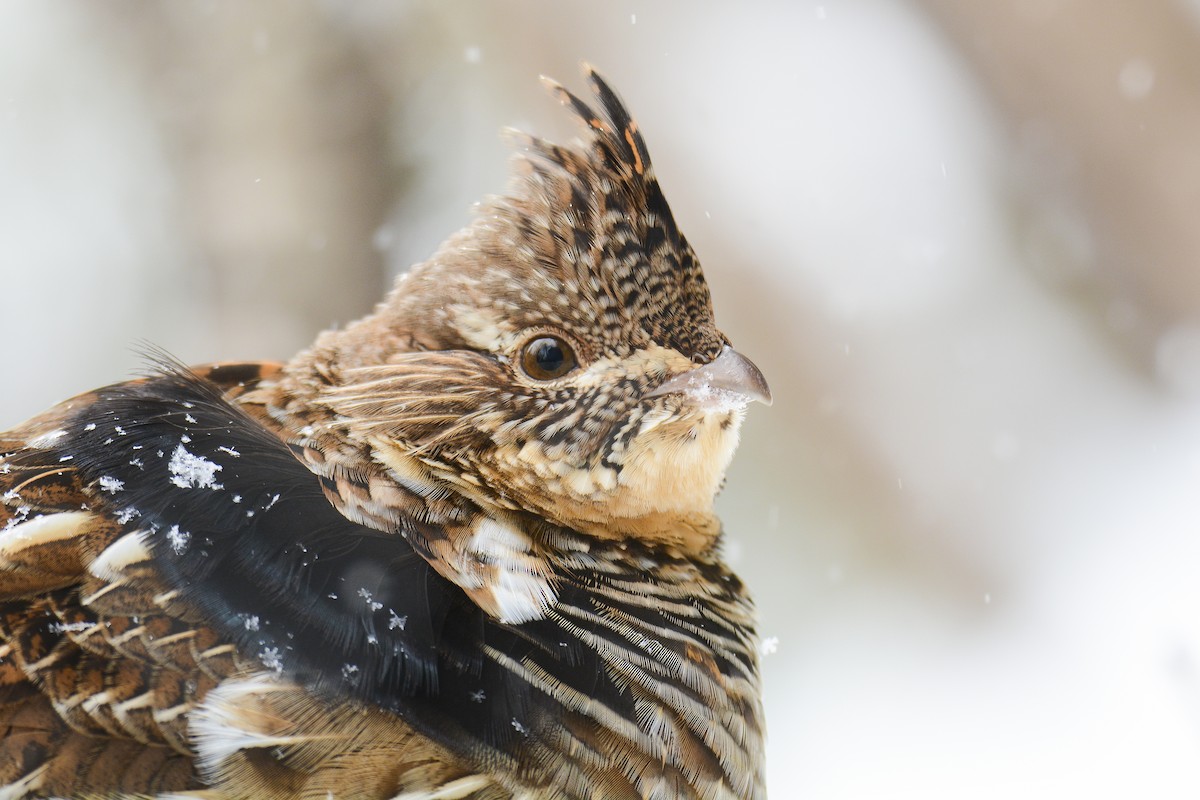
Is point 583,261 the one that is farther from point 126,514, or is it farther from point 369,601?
point 126,514

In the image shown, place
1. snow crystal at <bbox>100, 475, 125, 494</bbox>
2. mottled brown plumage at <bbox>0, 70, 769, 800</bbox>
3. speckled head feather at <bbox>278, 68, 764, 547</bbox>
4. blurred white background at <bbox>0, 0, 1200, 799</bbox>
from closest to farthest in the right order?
mottled brown plumage at <bbox>0, 70, 769, 800</bbox> < snow crystal at <bbox>100, 475, 125, 494</bbox> < speckled head feather at <bbox>278, 68, 764, 547</bbox> < blurred white background at <bbox>0, 0, 1200, 799</bbox>

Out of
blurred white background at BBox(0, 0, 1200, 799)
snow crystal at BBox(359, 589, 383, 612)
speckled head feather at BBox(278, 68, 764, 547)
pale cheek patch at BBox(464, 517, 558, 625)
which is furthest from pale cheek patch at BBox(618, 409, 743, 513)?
blurred white background at BBox(0, 0, 1200, 799)

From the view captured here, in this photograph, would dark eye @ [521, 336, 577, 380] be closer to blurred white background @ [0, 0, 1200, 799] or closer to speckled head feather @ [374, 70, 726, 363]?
speckled head feather @ [374, 70, 726, 363]

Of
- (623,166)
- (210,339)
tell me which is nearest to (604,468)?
(623,166)

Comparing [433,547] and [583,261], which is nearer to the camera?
[433,547]

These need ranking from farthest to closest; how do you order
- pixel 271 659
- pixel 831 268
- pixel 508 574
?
pixel 831 268
pixel 508 574
pixel 271 659

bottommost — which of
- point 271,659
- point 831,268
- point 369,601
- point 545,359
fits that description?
point 271,659

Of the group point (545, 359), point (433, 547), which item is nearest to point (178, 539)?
point (433, 547)

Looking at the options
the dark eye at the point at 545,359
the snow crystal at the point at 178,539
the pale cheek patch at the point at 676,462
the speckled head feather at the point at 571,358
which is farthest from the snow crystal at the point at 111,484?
→ the pale cheek patch at the point at 676,462
